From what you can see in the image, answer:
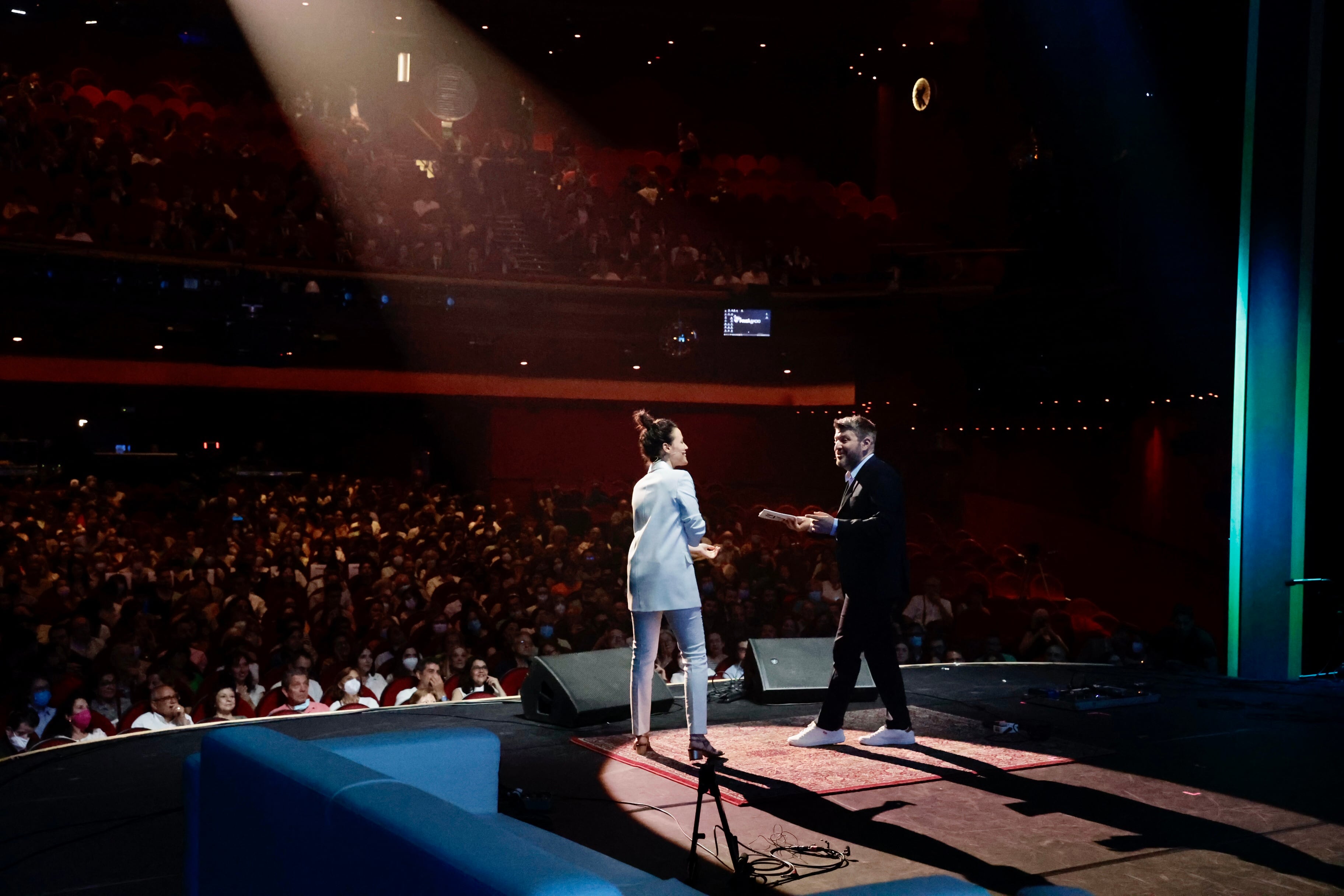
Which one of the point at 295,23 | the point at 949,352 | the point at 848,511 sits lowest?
the point at 848,511

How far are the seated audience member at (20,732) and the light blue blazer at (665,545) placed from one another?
321 centimetres

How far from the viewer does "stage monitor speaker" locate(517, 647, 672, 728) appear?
14.3 ft

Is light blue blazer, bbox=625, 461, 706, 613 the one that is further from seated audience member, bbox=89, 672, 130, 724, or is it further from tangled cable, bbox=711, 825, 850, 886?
seated audience member, bbox=89, 672, 130, 724

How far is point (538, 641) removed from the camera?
7.46 metres

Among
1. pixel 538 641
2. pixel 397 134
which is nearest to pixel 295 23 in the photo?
pixel 397 134

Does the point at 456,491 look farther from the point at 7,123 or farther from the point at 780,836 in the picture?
the point at 780,836

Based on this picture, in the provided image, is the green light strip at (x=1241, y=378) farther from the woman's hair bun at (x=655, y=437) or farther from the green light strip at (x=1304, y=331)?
the woman's hair bun at (x=655, y=437)

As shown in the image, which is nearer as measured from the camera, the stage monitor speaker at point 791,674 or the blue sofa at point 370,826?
the blue sofa at point 370,826

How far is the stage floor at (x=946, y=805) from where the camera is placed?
270 cm

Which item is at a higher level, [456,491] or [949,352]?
[949,352]

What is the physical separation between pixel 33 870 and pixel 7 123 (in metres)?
12.5

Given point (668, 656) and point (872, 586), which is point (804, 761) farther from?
point (668, 656)

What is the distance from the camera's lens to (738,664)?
7363 mm

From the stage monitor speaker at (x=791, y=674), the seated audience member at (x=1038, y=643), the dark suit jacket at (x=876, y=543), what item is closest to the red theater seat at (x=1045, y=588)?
the seated audience member at (x=1038, y=643)
